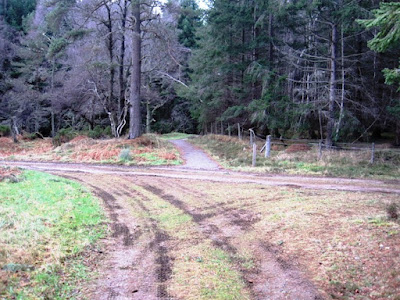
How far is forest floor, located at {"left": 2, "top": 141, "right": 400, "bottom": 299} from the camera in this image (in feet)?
14.1

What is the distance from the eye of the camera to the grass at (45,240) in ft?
13.3

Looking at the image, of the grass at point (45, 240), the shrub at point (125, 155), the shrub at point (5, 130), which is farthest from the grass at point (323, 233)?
the shrub at point (5, 130)

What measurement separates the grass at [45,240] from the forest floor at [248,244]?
0.36 meters

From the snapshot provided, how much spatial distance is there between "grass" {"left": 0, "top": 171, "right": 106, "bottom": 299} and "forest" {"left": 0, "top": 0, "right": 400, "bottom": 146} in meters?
12.5

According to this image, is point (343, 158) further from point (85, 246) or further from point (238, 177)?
point (85, 246)

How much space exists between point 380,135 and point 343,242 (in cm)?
2490

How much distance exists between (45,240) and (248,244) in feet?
11.7

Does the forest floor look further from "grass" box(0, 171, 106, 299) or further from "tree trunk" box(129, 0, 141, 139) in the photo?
"tree trunk" box(129, 0, 141, 139)

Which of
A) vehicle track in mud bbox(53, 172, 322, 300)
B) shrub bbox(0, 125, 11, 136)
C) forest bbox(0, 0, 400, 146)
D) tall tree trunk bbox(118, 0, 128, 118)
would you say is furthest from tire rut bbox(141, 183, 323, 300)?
shrub bbox(0, 125, 11, 136)

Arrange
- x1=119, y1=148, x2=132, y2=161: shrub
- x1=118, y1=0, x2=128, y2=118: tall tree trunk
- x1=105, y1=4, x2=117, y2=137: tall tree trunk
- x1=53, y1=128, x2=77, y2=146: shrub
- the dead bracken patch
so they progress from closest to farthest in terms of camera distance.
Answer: x1=119, y1=148, x2=132, y2=161: shrub < the dead bracken patch < x1=53, y1=128, x2=77, y2=146: shrub < x1=118, y1=0, x2=128, y2=118: tall tree trunk < x1=105, y1=4, x2=117, y2=137: tall tree trunk

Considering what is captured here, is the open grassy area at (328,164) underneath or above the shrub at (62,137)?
underneath

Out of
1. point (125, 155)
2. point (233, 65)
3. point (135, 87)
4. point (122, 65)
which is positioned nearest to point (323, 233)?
point (125, 155)

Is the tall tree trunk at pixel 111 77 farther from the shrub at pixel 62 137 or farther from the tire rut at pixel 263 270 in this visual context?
the tire rut at pixel 263 270

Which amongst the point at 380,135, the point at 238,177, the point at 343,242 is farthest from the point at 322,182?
the point at 380,135
